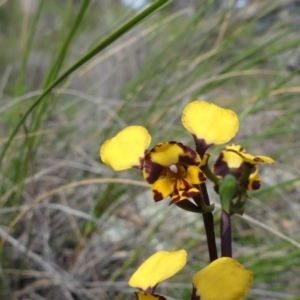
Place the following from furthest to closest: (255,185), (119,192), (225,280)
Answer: (119,192), (255,185), (225,280)

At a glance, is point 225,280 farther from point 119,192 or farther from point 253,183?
point 119,192

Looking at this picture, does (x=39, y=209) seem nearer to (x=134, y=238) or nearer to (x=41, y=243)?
(x=41, y=243)

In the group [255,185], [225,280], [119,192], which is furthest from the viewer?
[119,192]

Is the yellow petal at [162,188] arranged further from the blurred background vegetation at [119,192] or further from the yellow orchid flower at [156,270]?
the blurred background vegetation at [119,192]

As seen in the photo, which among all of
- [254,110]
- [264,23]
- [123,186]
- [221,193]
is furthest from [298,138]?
[221,193]

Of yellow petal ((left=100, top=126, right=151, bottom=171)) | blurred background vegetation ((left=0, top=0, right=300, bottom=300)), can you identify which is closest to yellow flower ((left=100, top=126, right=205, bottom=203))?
yellow petal ((left=100, top=126, right=151, bottom=171))

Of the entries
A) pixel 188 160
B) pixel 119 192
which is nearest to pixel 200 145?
pixel 188 160

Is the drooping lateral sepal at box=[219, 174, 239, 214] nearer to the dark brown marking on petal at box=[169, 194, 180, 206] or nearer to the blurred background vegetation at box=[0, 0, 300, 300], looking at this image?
the dark brown marking on petal at box=[169, 194, 180, 206]

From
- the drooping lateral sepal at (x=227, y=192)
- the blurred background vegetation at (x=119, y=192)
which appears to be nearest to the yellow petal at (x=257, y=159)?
the drooping lateral sepal at (x=227, y=192)
